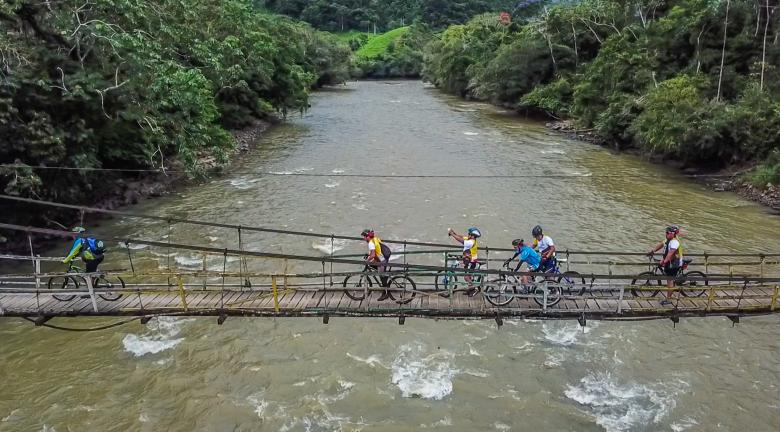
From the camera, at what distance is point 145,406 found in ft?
37.6

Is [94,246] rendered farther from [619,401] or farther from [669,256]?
[669,256]

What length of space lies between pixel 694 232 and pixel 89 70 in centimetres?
2208

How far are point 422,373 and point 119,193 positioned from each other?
54.5 feet

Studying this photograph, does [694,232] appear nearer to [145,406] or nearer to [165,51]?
[145,406]

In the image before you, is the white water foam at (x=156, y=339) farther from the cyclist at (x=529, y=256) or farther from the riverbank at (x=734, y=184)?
the riverbank at (x=734, y=184)

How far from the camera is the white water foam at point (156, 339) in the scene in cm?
1338

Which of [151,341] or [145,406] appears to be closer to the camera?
[145,406]

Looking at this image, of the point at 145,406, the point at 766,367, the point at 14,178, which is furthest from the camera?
the point at 14,178

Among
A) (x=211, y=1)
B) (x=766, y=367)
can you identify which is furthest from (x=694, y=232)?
(x=211, y=1)

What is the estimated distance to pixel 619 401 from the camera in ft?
38.5

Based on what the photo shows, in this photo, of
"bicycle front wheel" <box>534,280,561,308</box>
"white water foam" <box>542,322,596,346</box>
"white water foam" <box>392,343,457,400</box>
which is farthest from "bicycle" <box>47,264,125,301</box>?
"white water foam" <box>542,322,596,346</box>

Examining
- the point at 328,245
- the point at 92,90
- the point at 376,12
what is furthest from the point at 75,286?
the point at 376,12

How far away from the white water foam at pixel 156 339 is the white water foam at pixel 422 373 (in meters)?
5.44

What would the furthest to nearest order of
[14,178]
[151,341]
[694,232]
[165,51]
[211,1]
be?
[211,1] < [165,51] < [694,232] < [14,178] < [151,341]
